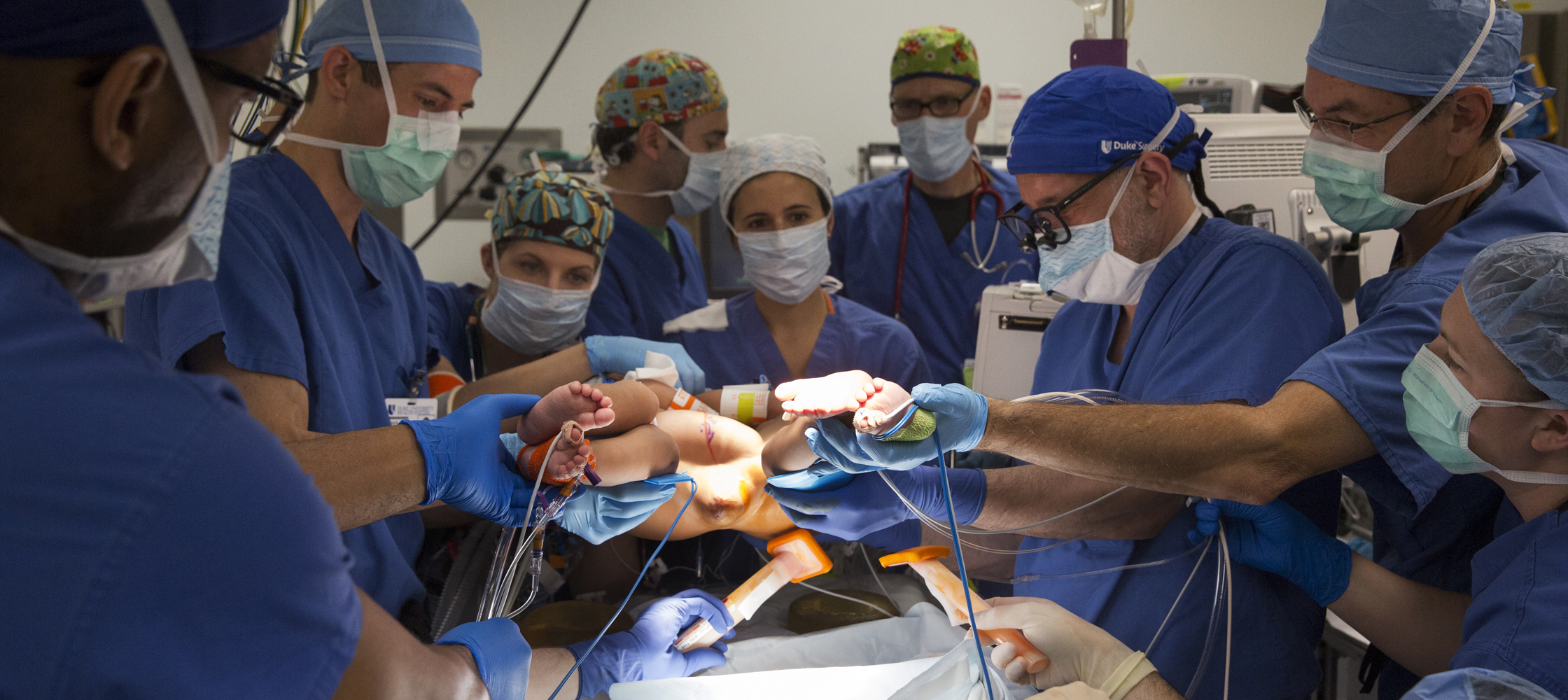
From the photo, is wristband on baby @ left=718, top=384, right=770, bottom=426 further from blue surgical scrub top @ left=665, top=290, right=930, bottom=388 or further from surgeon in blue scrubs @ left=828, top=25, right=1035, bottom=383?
surgeon in blue scrubs @ left=828, top=25, right=1035, bottom=383

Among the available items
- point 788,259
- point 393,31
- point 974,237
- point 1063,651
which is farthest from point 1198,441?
point 974,237

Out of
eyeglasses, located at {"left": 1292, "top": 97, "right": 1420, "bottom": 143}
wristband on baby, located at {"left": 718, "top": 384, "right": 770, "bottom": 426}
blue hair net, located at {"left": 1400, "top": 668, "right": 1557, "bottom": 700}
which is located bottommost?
wristband on baby, located at {"left": 718, "top": 384, "right": 770, "bottom": 426}

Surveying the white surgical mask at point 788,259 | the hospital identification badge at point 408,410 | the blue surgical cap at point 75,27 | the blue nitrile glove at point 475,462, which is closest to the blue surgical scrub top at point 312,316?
the hospital identification badge at point 408,410

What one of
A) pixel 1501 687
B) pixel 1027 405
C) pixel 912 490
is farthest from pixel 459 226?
pixel 1501 687

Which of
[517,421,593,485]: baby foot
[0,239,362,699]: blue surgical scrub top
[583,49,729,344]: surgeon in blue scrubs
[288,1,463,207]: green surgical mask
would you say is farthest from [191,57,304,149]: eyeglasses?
[583,49,729,344]: surgeon in blue scrubs

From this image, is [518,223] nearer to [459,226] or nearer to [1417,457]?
[1417,457]

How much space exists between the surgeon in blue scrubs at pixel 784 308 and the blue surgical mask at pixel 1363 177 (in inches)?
39.8

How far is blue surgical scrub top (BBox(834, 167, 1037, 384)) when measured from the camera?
110 inches

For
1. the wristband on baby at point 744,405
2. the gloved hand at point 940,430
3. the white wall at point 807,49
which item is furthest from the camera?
the white wall at point 807,49

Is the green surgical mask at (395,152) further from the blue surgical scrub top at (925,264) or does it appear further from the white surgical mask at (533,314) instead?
the blue surgical scrub top at (925,264)

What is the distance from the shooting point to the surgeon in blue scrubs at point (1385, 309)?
1.31m

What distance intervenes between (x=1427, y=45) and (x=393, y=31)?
1.66 meters

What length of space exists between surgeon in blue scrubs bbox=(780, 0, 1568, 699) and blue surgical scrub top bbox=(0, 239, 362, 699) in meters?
0.88

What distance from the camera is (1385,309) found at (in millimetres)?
1380
